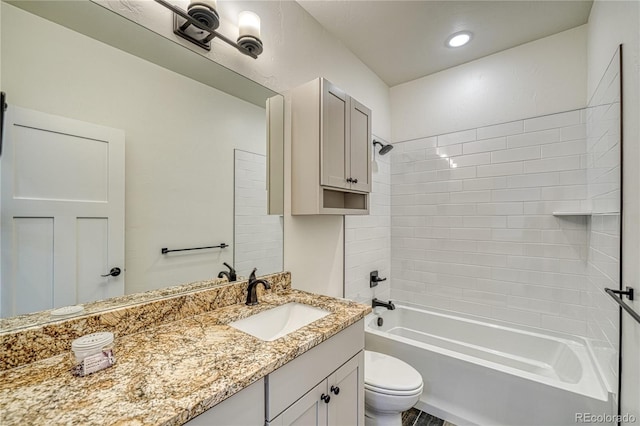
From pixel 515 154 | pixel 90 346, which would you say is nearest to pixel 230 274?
pixel 90 346

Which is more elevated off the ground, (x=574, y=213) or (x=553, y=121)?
(x=553, y=121)

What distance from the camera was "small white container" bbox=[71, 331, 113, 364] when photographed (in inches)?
30.1

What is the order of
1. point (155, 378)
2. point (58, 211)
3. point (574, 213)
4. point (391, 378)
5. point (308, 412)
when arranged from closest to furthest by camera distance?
point (155, 378) → point (58, 211) → point (308, 412) → point (391, 378) → point (574, 213)

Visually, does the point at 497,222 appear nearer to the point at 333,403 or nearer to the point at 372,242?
the point at 372,242

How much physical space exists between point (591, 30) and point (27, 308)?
326 cm

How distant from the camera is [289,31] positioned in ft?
5.70

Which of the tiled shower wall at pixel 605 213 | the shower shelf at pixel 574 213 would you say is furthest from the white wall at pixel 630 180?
the shower shelf at pixel 574 213

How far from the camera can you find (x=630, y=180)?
3.92 feet

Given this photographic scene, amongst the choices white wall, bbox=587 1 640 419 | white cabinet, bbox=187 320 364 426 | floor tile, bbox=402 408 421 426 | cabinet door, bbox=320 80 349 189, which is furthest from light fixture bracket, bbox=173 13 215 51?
floor tile, bbox=402 408 421 426

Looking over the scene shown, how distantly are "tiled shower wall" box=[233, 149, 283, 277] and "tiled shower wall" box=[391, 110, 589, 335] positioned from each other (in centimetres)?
161

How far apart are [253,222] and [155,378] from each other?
89 cm

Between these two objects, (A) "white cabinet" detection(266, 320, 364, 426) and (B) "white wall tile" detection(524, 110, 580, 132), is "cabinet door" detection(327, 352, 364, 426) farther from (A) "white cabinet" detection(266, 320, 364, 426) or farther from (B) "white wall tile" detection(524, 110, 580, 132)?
(B) "white wall tile" detection(524, 110, 580, 132)

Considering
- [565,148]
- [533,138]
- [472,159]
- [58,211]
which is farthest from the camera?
[472,159]

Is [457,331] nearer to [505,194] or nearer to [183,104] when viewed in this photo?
[505,194]
